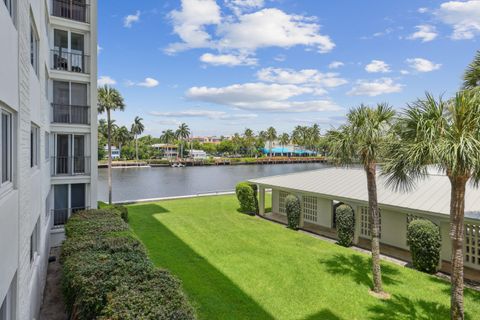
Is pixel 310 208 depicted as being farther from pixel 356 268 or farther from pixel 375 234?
pixel 375 234

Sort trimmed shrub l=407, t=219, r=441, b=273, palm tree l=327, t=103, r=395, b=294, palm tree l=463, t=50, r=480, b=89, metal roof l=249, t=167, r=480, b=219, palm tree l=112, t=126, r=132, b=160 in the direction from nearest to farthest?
palm tree l=327, t=103, r=395, b=294, palm tree l=463, t=50, r=480, b=89, trimmed shrub l=407, t=219, r=441, b=273, metal roof l=249, t=167, r=480, b=219, palm tree l=112, t=126, r=132, b=160

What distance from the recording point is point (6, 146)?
4152 mm

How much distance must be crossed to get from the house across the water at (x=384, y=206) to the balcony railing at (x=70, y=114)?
36.5 feet

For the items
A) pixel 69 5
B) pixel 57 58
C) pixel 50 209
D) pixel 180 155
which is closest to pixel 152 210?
pixel 50 209

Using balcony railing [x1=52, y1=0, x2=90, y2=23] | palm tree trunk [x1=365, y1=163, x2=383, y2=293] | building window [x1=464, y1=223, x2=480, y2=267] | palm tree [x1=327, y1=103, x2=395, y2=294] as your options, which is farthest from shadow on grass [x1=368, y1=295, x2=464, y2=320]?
balcony railing [x1=52, y1=0, x2=90, y2=23]

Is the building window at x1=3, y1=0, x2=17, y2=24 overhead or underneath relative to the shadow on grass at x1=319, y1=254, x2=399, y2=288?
overhead

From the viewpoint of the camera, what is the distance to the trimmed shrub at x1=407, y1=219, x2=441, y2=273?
10.9 metres

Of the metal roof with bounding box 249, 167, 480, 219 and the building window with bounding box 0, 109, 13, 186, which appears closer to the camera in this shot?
the building window with bounding box 0, 109, 13, 186

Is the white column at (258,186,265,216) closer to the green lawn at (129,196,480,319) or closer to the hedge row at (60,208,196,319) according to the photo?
the green lawn at (129,196,480,319)

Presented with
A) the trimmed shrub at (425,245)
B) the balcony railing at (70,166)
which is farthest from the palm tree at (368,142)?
the balcony railing at (70,166)

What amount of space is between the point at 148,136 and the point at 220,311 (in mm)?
127136

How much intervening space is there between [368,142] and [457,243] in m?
3.44

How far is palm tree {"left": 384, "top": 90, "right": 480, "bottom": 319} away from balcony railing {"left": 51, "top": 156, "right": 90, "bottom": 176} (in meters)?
13.4

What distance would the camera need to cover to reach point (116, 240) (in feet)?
26.8
